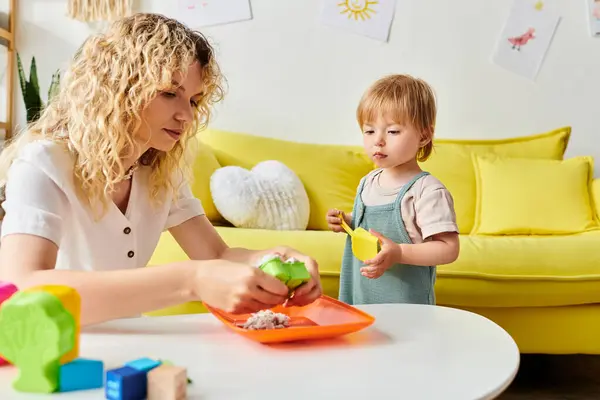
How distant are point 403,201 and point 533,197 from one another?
1.34 meters

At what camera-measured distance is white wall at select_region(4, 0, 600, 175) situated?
3.11 metres

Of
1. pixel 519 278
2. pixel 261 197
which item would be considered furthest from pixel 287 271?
pixel 261 197

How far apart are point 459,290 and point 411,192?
66cm

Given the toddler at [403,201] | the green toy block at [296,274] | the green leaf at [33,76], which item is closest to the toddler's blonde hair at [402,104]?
the toddler at [403,201]

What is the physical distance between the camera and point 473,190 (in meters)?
2.77

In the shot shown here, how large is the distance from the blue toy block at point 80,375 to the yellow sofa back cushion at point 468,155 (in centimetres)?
218

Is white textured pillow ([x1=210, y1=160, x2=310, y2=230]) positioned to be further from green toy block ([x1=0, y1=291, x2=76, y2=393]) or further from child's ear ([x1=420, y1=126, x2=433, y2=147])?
green toy block ([x1=0, y1=291, x2=76, y2=393])

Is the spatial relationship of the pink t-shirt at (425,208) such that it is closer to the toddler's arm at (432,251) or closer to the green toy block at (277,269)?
the toddler's arm at (432,251)

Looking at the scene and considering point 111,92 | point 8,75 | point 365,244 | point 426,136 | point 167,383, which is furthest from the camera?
point 8,75

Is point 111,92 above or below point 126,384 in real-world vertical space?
above

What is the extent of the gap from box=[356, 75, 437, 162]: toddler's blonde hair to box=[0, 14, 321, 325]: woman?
16.9 inches

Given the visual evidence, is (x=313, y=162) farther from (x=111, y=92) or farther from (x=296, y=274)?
(x=296, y=274)

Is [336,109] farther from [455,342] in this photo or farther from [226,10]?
[455,342]

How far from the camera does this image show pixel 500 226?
259 cm
